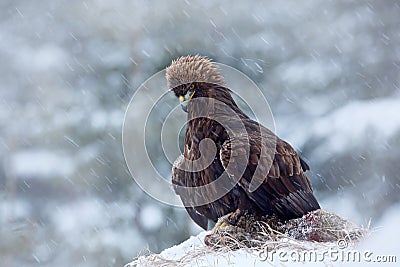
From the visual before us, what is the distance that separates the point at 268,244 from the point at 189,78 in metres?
0.98

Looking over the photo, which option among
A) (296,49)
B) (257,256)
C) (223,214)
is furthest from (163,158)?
(257,256)

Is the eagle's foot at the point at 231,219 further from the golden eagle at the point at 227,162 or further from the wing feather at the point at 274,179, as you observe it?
the wing feather at the point at 274,179

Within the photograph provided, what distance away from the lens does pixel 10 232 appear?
21.3 ft

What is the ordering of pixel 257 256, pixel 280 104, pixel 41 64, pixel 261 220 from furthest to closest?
pixel 41 64
pixel 280 104
pixel 261 220
pixel 257 256

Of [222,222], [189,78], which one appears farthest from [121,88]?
[222,222]

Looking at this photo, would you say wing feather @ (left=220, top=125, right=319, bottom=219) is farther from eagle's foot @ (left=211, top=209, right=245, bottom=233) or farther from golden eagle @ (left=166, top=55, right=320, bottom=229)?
eagle's foot @ (left=211, top=209, right=245, bottom=233)

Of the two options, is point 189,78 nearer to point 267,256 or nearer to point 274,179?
point 274,179

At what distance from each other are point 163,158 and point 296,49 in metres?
1.81

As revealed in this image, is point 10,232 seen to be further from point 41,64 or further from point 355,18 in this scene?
point 355,18

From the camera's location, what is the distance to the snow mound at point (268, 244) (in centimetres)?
225

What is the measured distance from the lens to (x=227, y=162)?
106 inches

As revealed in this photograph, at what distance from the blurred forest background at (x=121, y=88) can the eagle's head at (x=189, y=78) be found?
2.68m

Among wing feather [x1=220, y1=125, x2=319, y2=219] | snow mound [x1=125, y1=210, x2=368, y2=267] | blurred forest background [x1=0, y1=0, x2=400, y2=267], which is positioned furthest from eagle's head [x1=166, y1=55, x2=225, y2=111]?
blurred forest background [x1=0, y1=0, x2=400, y2=267]

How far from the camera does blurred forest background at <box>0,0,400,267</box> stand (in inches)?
222
